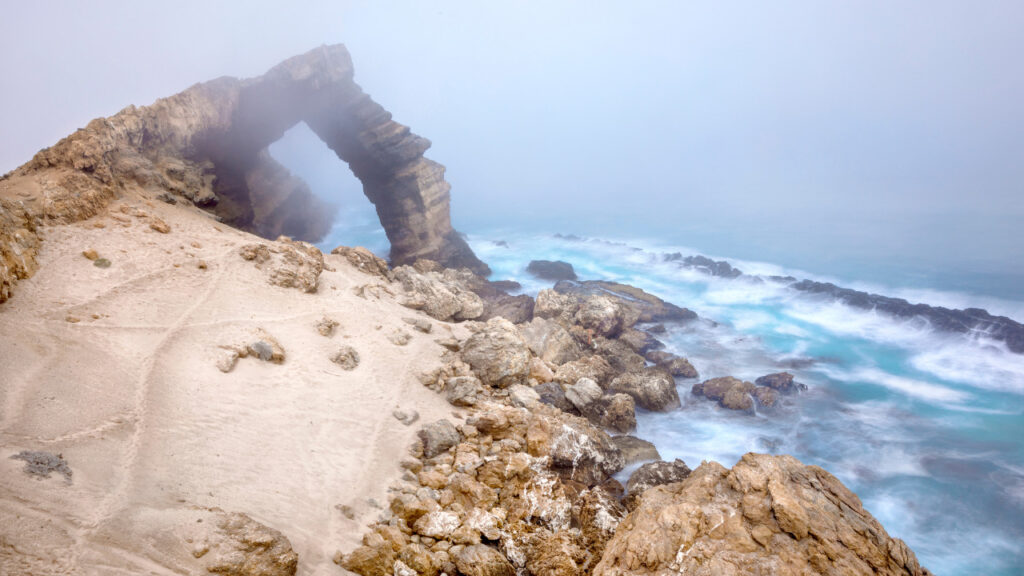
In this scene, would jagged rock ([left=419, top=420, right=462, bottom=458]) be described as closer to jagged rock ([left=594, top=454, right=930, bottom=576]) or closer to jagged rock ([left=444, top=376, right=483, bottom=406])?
jagged rock ([left=444, top=376, right=483, bottom=406])

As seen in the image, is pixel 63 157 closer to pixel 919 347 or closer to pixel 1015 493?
pixel 1015 493

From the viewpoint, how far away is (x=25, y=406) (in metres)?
6.69

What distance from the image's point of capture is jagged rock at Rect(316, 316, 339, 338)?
12258 mm

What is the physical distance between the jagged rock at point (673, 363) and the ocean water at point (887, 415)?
1070 millimetres

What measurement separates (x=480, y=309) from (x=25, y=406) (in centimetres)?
1277

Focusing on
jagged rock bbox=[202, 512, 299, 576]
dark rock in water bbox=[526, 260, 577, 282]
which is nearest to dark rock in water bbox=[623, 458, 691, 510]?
jagged rock bbox=[202, 512, 299, 576]

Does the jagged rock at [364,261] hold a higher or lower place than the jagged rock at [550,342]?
higher

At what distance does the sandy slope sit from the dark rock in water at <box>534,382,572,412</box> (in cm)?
289

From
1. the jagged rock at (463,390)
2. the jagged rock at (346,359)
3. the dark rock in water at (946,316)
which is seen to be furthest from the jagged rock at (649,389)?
the dark rock in water at (946,316)

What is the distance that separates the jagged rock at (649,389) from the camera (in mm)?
14594

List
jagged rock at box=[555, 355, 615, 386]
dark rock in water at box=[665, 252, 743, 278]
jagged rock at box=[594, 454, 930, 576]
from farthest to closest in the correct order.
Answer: dark rock in water at box=[665, 252, 743, 278] → jagged rock at box=[555, 355, 615, 386] → jagged rock at box=[594, 454, 930, 576]

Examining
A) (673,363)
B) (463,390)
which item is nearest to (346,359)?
(463,390)

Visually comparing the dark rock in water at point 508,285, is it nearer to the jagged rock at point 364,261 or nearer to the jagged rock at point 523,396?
the jagged rock at point 364,261

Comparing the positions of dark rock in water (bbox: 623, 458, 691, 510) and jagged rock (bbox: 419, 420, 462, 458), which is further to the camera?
jagged rock (bbox: 419, 420, 462, 458)
